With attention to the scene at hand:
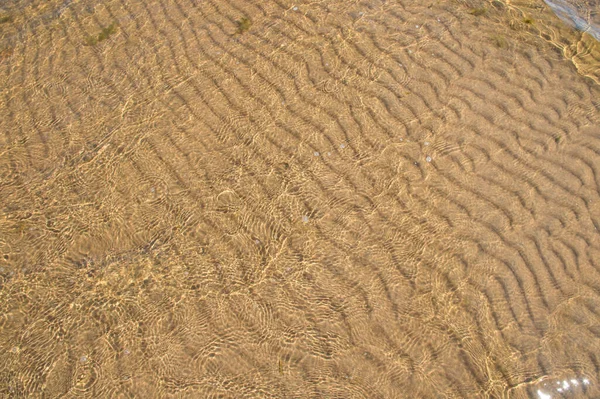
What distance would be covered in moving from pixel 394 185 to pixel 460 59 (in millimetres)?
1920

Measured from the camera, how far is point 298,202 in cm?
441

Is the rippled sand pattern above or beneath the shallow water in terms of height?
beneath

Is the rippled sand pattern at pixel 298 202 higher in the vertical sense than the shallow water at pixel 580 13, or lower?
lower

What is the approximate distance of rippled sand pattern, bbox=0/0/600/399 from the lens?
3.71m

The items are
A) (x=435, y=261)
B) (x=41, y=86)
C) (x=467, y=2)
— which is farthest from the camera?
(x=467, y=2)

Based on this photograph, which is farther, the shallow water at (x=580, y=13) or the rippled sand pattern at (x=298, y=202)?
the shallow water at (x=580, y=13)

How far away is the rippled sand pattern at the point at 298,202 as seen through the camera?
12.2 feet

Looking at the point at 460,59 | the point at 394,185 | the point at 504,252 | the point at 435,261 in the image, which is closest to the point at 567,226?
the point at 504,252

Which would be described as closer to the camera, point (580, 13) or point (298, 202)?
point (298, 202)

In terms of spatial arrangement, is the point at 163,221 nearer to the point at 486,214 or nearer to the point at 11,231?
the point at 11,231

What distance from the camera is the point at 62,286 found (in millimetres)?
3979

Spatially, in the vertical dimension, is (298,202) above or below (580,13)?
below

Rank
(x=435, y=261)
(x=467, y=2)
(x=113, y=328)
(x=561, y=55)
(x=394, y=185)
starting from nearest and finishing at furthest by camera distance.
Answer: (x=113, y=328), (x=435, y=261), (x=394, y=185), (x=561, y=55), (x=467, y=2)

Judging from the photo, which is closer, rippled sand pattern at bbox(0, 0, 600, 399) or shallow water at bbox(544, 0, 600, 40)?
rippled sand pattern at bbox(0, 0, 600, 399)
